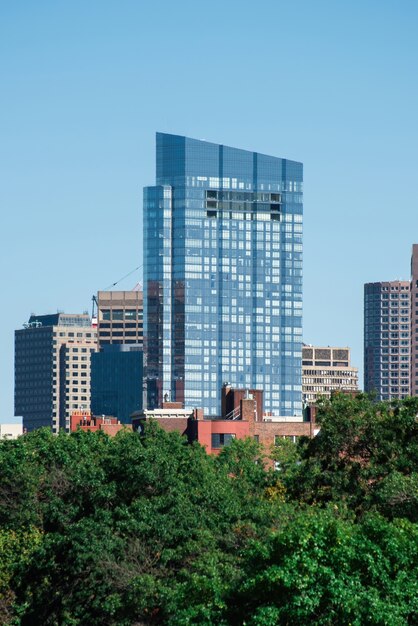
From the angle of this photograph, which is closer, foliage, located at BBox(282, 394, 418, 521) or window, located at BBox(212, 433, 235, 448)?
foliage, located at BBox(282, 394, 418, 521)

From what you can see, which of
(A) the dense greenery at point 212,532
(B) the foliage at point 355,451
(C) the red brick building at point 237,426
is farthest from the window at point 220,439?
(B) the foliage at point 355,451

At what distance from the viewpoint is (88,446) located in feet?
355

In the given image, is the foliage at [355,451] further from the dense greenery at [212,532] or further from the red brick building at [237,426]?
the red brick building at [237,426]

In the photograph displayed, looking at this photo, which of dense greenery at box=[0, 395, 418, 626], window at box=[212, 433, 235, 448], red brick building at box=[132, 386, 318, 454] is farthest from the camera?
red brick building at box=[132, 386, 318, 454]

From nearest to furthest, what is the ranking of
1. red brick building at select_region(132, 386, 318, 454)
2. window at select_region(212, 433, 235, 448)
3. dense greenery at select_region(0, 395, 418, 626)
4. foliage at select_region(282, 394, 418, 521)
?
dense greenery at select_region(0, 395, 418, 626) < foliage at select_region(282, 394, 418, 521) < window at select_region(212, 433, 235, 448) < red brick building at select_region(132, 386, 318, 454)

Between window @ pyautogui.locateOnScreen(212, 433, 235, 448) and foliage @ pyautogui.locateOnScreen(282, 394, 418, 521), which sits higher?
foliage @ pyautogui.locateOnScreen(282, 394, 418, 521)

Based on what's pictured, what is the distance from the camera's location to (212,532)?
86812mm

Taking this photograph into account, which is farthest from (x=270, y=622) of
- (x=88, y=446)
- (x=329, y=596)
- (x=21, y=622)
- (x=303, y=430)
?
(x=303, y=430)

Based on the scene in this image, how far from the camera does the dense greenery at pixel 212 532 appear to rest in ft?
213

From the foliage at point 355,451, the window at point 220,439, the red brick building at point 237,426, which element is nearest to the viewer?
the foliage at point 355,451

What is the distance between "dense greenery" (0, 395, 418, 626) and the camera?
64812 millimetres

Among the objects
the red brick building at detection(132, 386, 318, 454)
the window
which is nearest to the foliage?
the red brick building at detection(132, 386, 318, 454)

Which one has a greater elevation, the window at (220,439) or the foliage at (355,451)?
the foliage at (355,451)

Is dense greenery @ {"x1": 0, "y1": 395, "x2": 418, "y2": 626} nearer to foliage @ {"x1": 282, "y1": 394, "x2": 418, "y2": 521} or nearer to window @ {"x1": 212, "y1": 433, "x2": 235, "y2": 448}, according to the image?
foliage @ {"x1": 282, "y1": 394, "x2": 418, "y2": 521}
